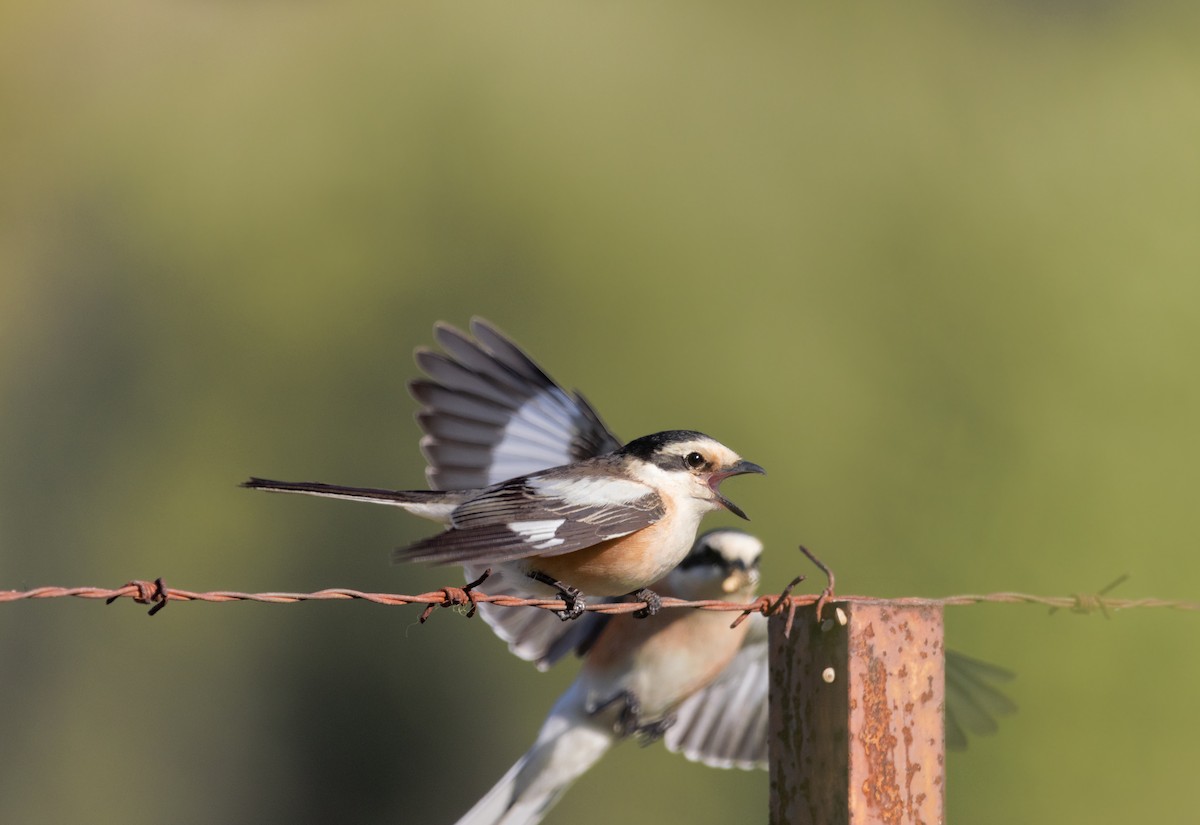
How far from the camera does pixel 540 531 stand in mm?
2473

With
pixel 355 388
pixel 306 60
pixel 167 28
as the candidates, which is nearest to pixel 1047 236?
pixel 355 388

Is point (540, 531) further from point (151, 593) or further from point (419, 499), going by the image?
point (151, 593)

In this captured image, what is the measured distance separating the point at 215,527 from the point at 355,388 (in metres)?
1.21

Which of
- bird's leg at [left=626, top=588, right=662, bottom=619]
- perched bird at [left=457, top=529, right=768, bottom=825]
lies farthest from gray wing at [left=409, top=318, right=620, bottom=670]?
bird's leg at [left=626, top=588, right=662, bottom=619]

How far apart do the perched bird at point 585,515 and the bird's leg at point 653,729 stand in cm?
98

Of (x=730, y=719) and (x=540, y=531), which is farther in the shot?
(x=730, y=719)

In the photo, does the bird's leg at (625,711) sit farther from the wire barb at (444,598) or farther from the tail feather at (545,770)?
the wire barb at (444,598)

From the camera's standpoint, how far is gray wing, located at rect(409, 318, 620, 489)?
139 inches

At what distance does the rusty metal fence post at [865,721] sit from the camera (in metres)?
2.03

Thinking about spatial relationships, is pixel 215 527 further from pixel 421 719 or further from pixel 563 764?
pixel 563 764

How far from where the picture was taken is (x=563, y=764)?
3.60 metres

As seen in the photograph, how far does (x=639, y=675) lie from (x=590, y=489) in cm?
103

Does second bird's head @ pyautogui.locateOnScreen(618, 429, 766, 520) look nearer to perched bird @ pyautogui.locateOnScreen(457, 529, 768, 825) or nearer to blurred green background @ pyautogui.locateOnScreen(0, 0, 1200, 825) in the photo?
perched bird @ pyautogui.locateOnScreen(457, 529, 768, 825)

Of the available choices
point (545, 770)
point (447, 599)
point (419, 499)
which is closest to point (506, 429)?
point (419, 499)
